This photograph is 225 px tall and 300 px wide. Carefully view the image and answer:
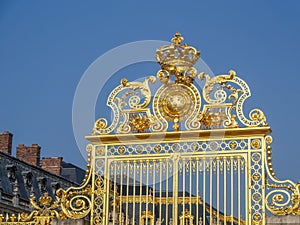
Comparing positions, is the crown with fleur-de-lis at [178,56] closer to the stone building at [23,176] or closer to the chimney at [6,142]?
the stone building at [23,176]

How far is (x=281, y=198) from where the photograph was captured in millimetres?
12758

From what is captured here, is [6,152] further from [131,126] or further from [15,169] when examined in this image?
[131,126]

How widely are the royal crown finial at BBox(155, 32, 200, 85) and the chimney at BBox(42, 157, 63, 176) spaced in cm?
2048

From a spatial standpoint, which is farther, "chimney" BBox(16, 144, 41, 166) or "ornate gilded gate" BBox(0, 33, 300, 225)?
"chimney" BBox(16, 144, 41, 166)

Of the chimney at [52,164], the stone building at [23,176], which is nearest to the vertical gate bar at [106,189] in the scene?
the stone building at [23,176]

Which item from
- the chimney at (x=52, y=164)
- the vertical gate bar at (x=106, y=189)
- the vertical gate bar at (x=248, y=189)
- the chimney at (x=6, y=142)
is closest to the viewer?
the vertical gate bar at (x=248, y=189)

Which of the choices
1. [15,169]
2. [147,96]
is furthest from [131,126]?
[15,169]

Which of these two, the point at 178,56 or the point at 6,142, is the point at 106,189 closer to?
the point at 178,56

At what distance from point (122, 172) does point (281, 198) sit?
293cm

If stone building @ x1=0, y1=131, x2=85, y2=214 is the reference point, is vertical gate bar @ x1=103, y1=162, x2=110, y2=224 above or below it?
below

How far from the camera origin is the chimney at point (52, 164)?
33.6 metres

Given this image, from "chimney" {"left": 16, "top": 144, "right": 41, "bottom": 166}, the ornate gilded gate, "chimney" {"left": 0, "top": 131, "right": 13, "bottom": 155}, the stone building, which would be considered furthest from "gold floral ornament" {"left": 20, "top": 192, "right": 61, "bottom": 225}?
"chimney" {"left": 16, "top": 144, "right": 41, "bottom": 166}

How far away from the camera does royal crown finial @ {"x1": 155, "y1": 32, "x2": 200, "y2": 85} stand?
1368 cm

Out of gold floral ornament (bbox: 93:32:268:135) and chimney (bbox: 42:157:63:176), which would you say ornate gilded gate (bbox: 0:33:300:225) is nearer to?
gold floral ornament (bbox: 93:32:268:135)
